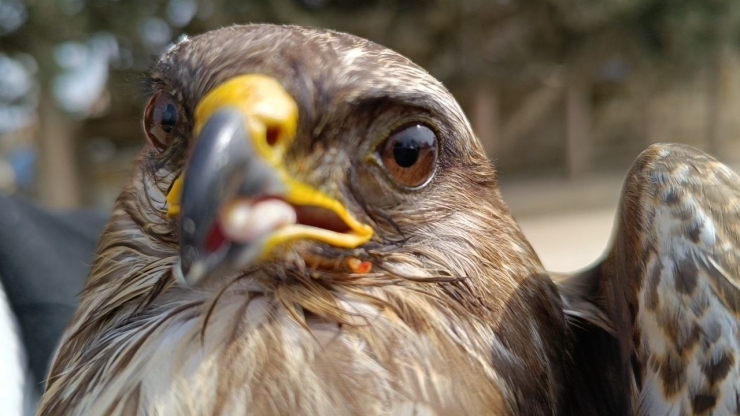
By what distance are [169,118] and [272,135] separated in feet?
1.03

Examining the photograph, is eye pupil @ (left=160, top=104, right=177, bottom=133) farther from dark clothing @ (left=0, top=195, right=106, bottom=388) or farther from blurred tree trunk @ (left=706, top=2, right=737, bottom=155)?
blurred tree trunk @ (left=706, top=2, right=737, bottom=155)

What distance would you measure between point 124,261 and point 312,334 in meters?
0.52

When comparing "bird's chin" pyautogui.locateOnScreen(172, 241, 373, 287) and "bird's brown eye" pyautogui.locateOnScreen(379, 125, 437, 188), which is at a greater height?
"bird's brown eye" pyautogui.locateOnScreen(379, 125, 437, 188)

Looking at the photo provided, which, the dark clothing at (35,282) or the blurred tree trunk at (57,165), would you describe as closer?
the dark clothing at (35,282)

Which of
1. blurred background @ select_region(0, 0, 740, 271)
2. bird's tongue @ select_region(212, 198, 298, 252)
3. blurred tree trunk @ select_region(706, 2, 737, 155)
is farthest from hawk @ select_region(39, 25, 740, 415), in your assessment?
blurred tree trunk @ select_region(706, 2, 737, 155)

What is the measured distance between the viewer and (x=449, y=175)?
4.57ft

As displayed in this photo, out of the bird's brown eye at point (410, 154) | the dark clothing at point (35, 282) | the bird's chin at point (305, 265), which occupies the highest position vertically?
the bird's brown eye at point (410, 154)

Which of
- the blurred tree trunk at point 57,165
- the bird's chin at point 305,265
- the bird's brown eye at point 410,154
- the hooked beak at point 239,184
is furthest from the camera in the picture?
the blurred tree trunk at point 57,165

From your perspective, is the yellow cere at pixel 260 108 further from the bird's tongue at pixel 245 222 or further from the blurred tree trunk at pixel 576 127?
the blurred tree trunk at pixel 576 127

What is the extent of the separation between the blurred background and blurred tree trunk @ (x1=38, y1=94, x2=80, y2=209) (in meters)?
0.04

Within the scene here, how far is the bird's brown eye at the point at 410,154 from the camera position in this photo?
128 cm

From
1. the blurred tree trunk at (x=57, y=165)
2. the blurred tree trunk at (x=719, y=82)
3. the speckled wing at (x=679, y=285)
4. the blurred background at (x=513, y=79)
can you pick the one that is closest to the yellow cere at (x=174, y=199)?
the speckled wing at (x=679, y=285)

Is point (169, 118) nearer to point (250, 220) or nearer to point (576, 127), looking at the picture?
point (250, 220)

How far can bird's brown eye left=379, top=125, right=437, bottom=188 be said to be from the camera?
1278 millimetres
